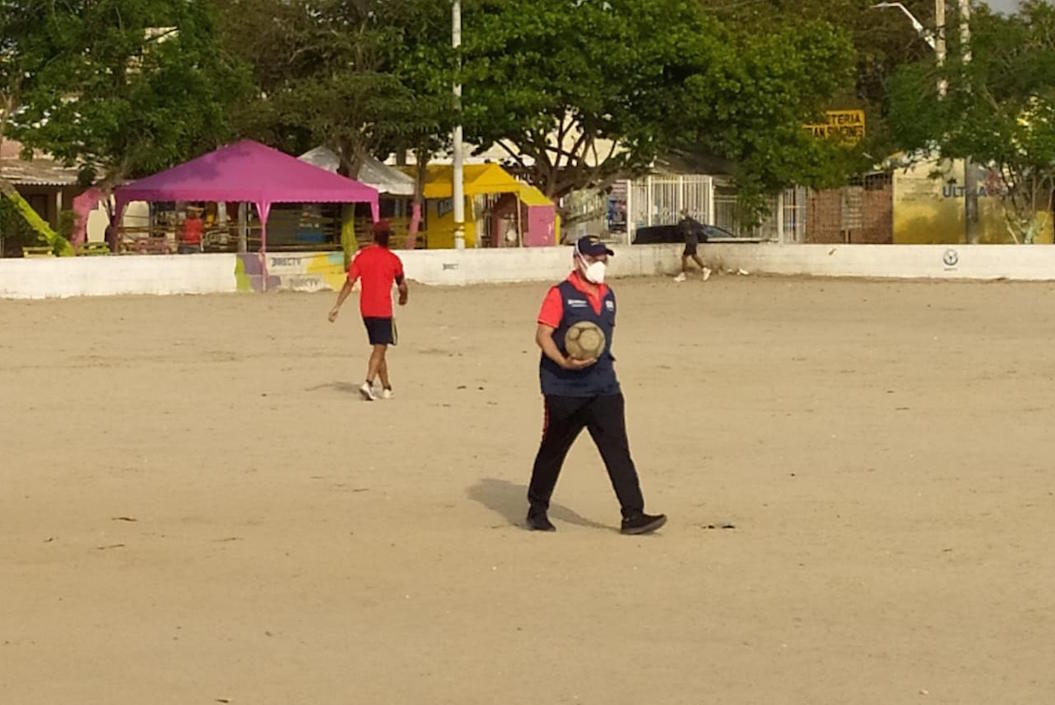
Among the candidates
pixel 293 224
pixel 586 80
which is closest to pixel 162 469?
pixel 586 80

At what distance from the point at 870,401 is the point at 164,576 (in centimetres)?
878

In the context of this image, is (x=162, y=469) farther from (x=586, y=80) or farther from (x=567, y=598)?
(x=586, y=80)

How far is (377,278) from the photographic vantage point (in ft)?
57.7

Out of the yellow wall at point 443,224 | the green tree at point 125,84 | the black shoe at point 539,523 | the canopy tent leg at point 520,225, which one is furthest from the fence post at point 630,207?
the black shoe at point 539,523

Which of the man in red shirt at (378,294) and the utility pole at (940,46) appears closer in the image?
the man in red shirt at (378,294)

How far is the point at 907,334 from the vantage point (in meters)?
24.8

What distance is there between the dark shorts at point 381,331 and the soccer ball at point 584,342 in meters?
6.87

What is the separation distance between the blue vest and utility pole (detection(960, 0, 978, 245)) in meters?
33.1

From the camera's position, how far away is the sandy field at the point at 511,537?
25.6 ft

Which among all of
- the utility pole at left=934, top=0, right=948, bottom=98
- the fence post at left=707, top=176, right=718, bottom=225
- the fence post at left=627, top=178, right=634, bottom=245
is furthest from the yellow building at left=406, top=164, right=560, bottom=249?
the utility pole at left=934, top=0, right=948, bottom=98

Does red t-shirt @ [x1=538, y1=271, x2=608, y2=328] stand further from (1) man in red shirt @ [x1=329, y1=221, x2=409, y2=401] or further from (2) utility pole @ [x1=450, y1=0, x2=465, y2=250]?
(2) utility pole @ [x1=450, y1=0, x2=465, y2=250]

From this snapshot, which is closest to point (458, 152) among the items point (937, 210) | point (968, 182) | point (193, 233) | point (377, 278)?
point (193, 233)

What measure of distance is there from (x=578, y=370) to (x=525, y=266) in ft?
95.6

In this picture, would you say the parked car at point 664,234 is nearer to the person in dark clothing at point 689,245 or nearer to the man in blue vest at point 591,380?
the person in dark clothing at point 689,245
